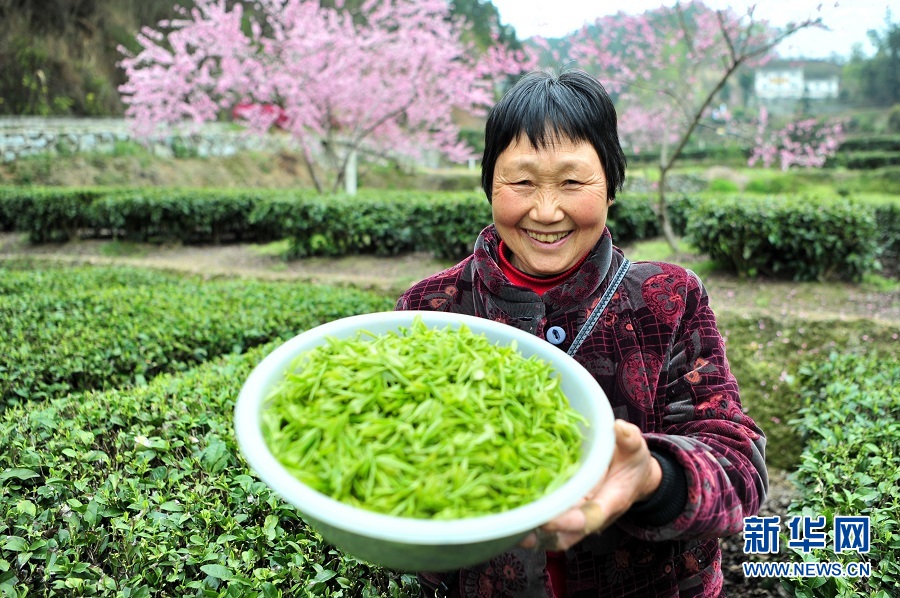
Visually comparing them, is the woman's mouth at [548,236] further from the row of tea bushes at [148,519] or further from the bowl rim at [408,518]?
the row of tea bushes at [148,519]

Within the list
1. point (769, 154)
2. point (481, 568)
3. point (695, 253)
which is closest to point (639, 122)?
point (769, 154)

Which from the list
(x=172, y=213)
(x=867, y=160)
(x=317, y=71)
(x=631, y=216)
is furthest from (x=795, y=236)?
(x=867, y=160)

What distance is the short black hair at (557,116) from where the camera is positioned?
1368 millimetres

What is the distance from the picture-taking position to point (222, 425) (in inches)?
94.8

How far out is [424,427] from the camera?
3.37 feet

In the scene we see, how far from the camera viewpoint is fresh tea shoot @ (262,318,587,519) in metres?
0.97

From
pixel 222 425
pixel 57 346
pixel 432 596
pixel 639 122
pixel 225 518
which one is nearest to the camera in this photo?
pixel 432 596

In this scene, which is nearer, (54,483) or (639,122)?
(54,483)

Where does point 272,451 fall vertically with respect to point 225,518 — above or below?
above

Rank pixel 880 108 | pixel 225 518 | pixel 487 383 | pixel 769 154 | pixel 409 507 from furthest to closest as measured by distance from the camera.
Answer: pixel 880 108, pixel 769 154, pixel 225 518, pixel 487 383, pixel 409 507

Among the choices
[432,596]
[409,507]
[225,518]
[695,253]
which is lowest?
[695,253]

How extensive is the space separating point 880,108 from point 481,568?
4486cm

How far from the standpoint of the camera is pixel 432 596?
1.65m

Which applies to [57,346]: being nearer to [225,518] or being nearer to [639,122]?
[225,518]
